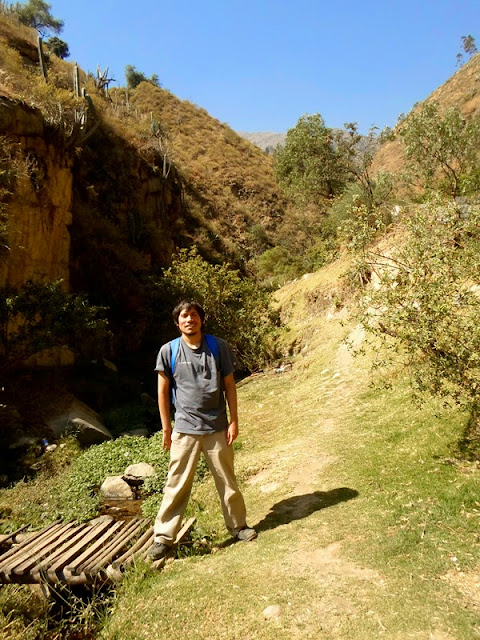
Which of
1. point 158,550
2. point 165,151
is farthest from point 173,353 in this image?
point 165,151

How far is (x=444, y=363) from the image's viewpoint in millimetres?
4809

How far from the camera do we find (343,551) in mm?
3799

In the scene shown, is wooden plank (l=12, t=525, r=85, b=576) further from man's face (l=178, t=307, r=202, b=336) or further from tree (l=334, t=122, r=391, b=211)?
tree (l=334, t=122, r=391, b=211)

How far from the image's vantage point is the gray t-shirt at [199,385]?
13.4ft

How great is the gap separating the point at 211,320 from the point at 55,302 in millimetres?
5936

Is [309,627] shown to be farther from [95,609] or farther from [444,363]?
[444,363]

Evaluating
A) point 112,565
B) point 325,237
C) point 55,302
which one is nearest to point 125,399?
point 55,302

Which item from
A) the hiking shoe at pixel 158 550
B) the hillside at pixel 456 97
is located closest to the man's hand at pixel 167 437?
the hiking shoe at pixel 158 550

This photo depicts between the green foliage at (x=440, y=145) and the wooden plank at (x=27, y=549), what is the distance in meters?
17.1

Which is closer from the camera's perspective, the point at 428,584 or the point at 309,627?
the point at 309,627

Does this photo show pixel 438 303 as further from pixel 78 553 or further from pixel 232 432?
pixel 78 553

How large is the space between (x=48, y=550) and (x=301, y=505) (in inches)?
111

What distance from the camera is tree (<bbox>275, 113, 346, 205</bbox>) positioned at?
2578 centimetres

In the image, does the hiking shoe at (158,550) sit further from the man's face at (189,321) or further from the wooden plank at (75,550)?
the man's face at (189,321)
